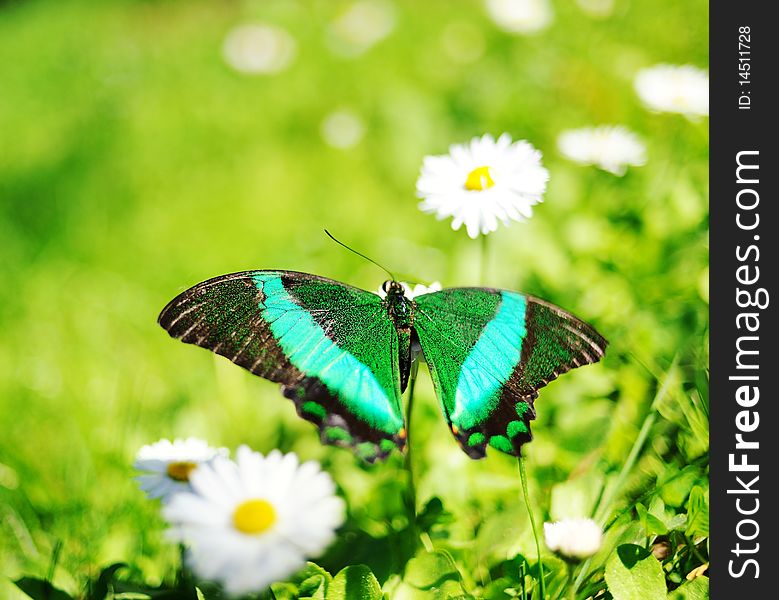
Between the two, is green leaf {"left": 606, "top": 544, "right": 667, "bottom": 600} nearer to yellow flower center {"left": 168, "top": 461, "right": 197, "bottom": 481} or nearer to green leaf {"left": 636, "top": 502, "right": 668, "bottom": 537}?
green leaf {"left": 636, "top": 502, "right": 668, "bottom": 537}

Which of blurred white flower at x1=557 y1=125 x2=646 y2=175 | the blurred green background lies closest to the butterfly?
the blurred green background

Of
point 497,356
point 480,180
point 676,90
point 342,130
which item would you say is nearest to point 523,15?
point 342,130

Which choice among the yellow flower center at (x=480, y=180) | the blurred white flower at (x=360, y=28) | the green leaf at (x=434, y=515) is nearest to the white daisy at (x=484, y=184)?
Answer: the yellow flower center at (x=480, y=180)

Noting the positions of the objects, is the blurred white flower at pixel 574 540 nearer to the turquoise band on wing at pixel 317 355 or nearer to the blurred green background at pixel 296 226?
the blurred green background at pixel 296 226

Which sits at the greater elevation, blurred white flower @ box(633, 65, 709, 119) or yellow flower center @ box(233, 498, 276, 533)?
blurred white flower @ box(633, 65, 709, 119)

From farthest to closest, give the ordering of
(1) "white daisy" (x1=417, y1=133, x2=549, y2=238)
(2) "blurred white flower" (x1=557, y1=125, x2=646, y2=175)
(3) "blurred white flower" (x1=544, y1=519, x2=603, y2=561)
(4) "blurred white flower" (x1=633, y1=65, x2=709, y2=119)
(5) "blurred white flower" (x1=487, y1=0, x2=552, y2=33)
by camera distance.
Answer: (5) "blurred white flower" (x1=487, y1=0, x2=552, y2=33) < (4) "blurred white flower" (x1=633, y1=65, x2=709, y2=119) < (2) "blurred white flower" (x1=557, y1=125, x2=646, y2=175) < (1) "white daisy" (x1=417, y1=133, x2=549, y2=238) < (3) "blurred white flower" (x1=544, y1=519, x2=603, y2=561)
